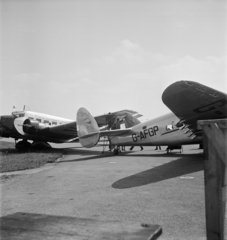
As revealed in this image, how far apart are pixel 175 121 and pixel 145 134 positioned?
1.95 meters

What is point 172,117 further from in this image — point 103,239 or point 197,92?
point 103,239

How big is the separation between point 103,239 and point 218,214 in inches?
58.1

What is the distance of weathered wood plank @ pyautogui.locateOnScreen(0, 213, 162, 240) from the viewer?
158cm

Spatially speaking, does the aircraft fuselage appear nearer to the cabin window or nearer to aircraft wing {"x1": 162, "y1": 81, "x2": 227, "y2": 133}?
the cabin window

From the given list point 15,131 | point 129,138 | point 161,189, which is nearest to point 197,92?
point 161,189

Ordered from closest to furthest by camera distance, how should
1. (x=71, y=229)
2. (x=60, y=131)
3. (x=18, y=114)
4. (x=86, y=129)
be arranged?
(x=71, y=229) → (x=86, y=129) → (x=18, y=114) → (x=60, y=131)

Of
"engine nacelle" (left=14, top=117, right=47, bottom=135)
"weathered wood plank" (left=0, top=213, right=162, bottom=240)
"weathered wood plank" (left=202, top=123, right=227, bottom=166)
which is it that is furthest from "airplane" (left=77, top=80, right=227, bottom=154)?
"weathered wood plank" (left=0, top=213, right=162, bottom=240)

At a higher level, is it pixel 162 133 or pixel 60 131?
pixel 60 131

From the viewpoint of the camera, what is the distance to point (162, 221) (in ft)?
13.2

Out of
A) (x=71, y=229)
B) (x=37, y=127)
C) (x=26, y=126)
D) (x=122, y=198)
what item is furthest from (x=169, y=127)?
(x=71, y=229)

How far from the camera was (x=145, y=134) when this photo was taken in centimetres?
1430

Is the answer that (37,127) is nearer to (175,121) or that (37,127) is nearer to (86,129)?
(86,129)

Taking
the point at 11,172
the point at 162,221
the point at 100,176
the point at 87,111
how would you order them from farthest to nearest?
the point at 87,111
the point at 11,172
the point at 100,176
the point at 162,221

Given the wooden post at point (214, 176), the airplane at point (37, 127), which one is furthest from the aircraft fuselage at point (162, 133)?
the wooden post at point (214, 176)
